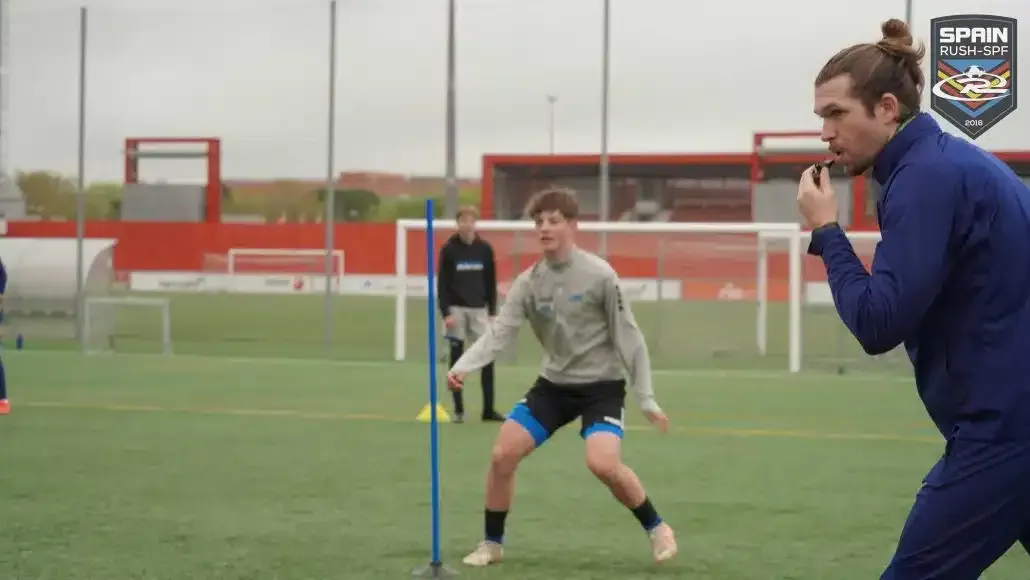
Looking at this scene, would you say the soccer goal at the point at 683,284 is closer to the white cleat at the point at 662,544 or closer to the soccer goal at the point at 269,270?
the soccer goal at the point at 269,270

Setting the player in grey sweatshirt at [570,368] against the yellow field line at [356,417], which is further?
the yellow field line at [356,417]

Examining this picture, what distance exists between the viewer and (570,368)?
7383 millimetres

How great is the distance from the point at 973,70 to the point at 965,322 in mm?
17602

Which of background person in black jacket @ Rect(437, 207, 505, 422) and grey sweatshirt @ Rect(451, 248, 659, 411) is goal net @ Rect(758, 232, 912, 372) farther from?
grey sweatshirt @ Rect(451, 248, 659, 411)

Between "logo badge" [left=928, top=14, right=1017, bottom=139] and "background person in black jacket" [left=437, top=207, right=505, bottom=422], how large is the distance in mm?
6628

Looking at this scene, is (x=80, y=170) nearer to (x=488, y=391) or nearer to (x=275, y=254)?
(x=275, y=254)

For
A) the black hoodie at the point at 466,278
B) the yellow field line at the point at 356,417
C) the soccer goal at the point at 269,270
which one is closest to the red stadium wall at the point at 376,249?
the soccer goal at the point at 269,270

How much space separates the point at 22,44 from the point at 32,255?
3.94m

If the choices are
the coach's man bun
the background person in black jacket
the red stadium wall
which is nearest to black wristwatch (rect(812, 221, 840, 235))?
the coach's man bun

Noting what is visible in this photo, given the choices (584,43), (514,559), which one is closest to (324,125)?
(584,43)

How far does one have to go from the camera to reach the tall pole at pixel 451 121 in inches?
Answer: 956

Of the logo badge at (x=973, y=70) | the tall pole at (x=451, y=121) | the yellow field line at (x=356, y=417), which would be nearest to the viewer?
the yellow field line at (x=356, y=417)

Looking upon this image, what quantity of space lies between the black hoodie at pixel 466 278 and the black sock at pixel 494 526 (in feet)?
24.8

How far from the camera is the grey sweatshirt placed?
738 cm
